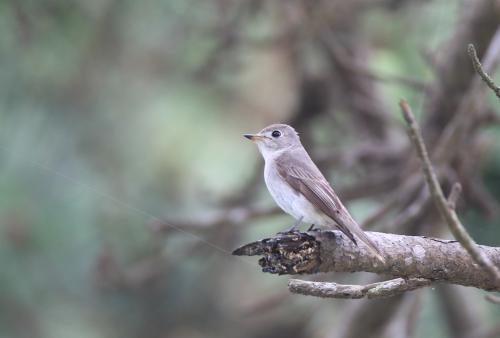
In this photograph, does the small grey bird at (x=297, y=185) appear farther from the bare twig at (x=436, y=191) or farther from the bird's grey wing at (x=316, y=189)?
the bare twig at (x=436, y=191)

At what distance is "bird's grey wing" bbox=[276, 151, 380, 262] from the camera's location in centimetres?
235

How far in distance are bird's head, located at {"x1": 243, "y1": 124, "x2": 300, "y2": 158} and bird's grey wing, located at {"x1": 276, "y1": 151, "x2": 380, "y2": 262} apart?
0.24m

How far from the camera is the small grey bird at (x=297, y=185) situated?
2.65m

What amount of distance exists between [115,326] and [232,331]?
1024mm

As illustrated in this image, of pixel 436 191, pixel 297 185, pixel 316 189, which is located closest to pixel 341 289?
pixel 436 191

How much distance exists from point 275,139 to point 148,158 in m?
2.67

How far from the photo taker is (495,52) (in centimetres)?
425

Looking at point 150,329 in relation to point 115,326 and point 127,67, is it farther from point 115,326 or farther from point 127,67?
point 127,67

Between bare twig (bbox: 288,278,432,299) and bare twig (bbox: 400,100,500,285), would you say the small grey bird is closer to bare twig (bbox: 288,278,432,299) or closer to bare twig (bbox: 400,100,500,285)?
bare twig (bbox: 288,278,432,299)

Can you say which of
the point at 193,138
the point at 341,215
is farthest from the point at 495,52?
the point at 193,138

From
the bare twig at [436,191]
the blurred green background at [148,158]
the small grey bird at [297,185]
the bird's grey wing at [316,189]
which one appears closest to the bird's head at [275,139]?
the small grey bird at [297,185]

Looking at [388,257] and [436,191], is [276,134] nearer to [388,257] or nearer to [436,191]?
[388,257]

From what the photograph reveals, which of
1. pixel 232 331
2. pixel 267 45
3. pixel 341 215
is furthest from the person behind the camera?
pixel 232 331

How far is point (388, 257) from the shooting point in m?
2.24
